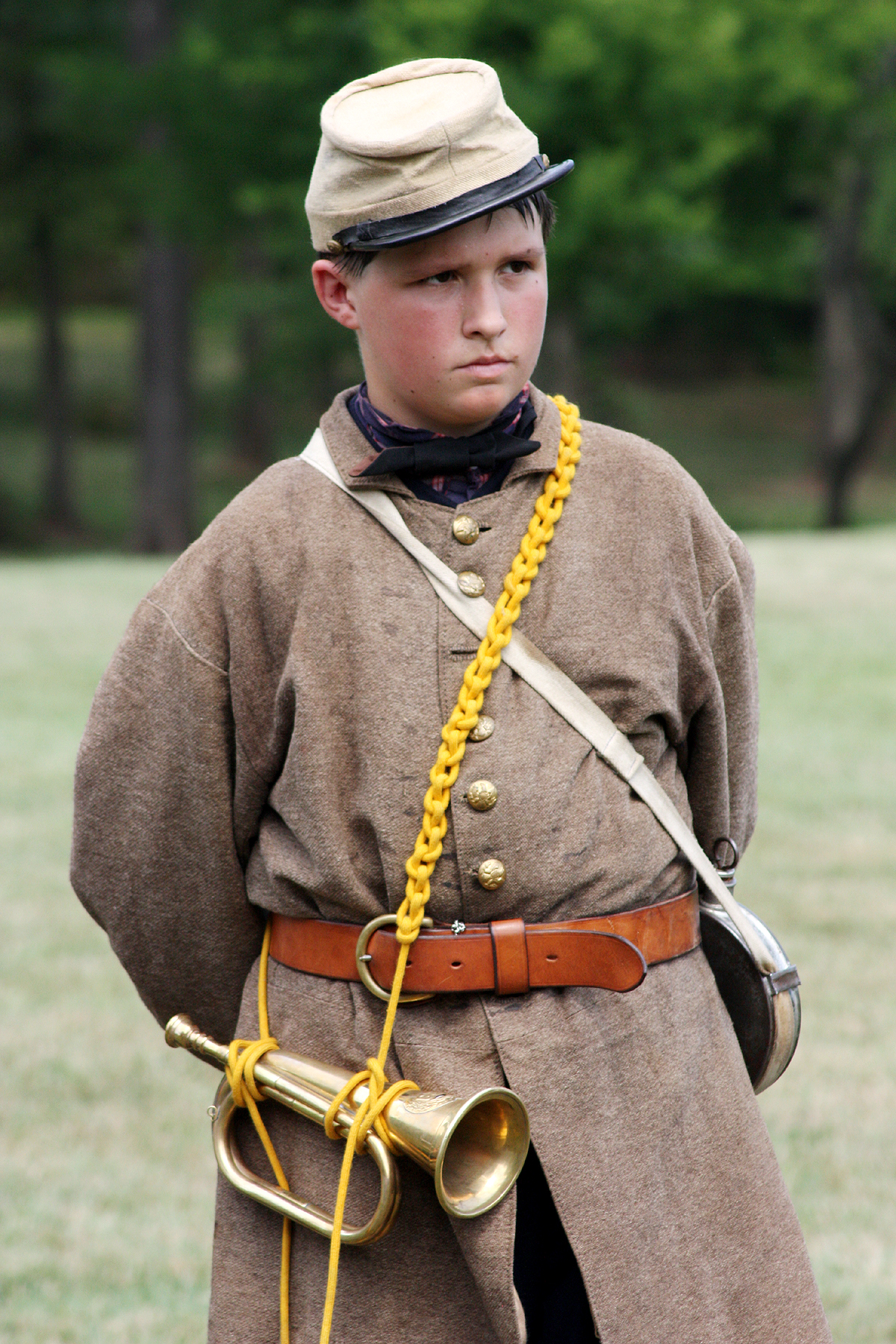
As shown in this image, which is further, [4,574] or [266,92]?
[266,92]

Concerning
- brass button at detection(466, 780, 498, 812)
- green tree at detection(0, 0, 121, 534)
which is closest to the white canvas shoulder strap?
brass button at detection(466, 780, 498, 812)

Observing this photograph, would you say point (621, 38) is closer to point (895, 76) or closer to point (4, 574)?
point (895, 76)

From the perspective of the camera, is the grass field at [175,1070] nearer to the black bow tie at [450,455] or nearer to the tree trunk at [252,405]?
the black bow tie at [450,455]

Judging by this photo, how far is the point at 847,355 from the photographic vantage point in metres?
27.2

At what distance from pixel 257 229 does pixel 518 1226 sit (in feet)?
73.2

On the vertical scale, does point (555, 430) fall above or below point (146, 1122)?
above

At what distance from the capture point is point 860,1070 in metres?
4.07

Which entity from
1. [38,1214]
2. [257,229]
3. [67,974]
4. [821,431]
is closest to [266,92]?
[257,229]

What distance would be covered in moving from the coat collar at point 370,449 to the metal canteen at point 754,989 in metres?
0.60

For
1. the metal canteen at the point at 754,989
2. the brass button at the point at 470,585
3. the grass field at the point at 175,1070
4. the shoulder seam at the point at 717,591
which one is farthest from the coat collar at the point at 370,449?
the grass field at the point at 175,1070

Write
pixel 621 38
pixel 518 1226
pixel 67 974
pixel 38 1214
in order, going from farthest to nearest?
pixel 621 38 → pixel 67 974 → pixel 38 1214 → pixel 518 1226

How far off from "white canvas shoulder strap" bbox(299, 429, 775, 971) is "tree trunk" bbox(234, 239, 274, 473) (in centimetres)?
2869

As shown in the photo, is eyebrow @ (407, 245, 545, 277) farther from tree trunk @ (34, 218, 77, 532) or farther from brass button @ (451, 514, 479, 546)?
tree trunk @ (34, 218, 77, 532)

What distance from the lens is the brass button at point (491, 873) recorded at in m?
1.71
